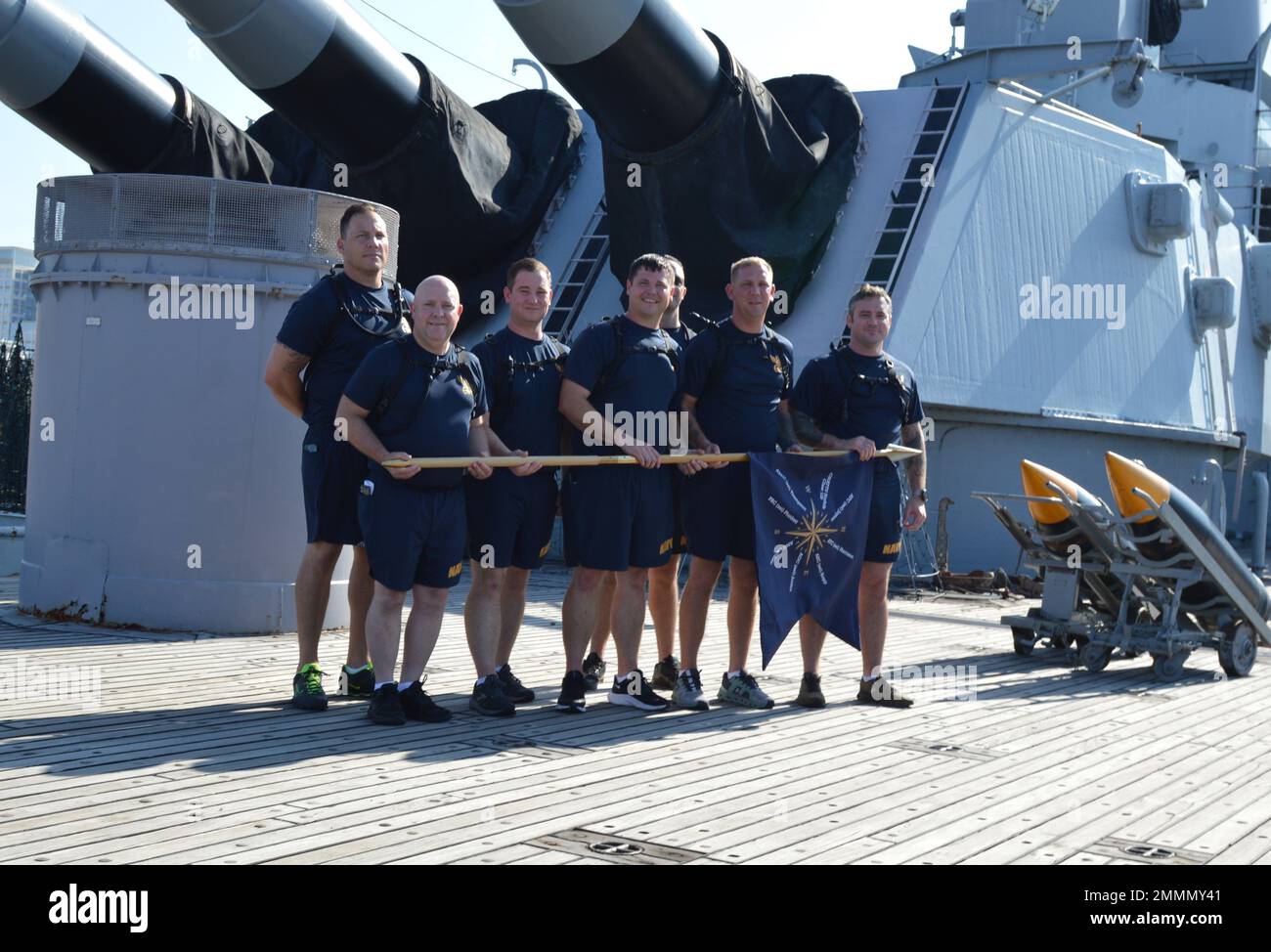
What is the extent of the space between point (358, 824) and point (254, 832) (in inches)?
10.4

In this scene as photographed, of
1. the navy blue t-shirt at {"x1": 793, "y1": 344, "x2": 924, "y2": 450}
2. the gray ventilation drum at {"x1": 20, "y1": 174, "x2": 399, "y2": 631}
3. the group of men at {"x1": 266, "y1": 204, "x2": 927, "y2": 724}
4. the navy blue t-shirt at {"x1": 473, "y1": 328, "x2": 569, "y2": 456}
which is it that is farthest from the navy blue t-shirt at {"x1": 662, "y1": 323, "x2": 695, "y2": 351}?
the gray ventilation drum at {"x1": 20, "y1": 174, "x2": 399, "y2": 631}

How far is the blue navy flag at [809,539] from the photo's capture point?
578 cm

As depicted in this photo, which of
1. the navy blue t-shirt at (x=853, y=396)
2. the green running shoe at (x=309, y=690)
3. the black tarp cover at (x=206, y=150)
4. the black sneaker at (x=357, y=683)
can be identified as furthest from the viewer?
the black tarp cover at (x=206, y=150)

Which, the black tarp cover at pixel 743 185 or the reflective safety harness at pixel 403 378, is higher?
the black tarp cover at pixel 743 185

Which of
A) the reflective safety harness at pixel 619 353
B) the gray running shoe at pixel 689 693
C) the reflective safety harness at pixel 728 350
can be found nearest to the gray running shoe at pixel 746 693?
the gray running shoe at pixel 689 693

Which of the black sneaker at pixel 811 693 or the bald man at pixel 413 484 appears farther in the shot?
the black sneaker at pixel 811 693

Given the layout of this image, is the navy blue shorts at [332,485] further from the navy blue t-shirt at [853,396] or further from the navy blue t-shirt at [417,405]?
the navy blue t-shirt at [853,396]

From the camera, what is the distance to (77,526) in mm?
7293

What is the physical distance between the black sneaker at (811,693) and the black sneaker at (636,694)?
0.61 m

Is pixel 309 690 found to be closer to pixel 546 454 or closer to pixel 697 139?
pixel 546 454

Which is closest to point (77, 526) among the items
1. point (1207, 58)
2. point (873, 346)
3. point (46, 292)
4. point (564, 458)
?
point (46, 292)

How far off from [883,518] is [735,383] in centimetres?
89

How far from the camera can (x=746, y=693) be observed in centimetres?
577

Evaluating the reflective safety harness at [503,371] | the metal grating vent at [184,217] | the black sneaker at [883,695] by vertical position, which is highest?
the metal grating vent at [184,217]
